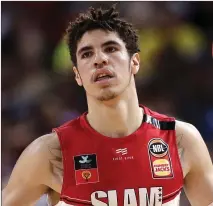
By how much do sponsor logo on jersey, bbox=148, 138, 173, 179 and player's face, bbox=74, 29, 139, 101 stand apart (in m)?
0.42

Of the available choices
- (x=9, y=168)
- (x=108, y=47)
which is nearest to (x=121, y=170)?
(x=108, y=47)

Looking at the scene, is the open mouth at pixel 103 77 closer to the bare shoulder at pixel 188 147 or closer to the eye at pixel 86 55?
the eye at pixel 86 55

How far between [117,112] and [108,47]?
0.42 meters

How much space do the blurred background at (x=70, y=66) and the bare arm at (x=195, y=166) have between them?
2.17m

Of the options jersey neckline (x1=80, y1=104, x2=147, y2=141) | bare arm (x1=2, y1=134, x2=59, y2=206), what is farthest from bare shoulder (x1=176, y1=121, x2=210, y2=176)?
bare arm (x1=2, y1=134, x2=59, y2=206)

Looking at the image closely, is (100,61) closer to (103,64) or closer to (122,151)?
(103,64)

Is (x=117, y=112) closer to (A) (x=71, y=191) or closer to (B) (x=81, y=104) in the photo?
(A) (x=71, y=191)

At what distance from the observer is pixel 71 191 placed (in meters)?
3.13

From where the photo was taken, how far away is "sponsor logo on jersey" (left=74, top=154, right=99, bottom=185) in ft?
10.3

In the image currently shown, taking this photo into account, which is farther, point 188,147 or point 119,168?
point 188,147

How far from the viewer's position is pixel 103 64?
122 inches

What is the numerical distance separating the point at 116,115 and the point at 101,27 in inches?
22.2

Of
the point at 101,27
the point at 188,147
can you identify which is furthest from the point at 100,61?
the point at 188,147

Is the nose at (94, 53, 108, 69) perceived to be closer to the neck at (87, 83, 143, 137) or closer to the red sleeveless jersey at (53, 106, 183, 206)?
the neck at (87, 83, 143, 137)
